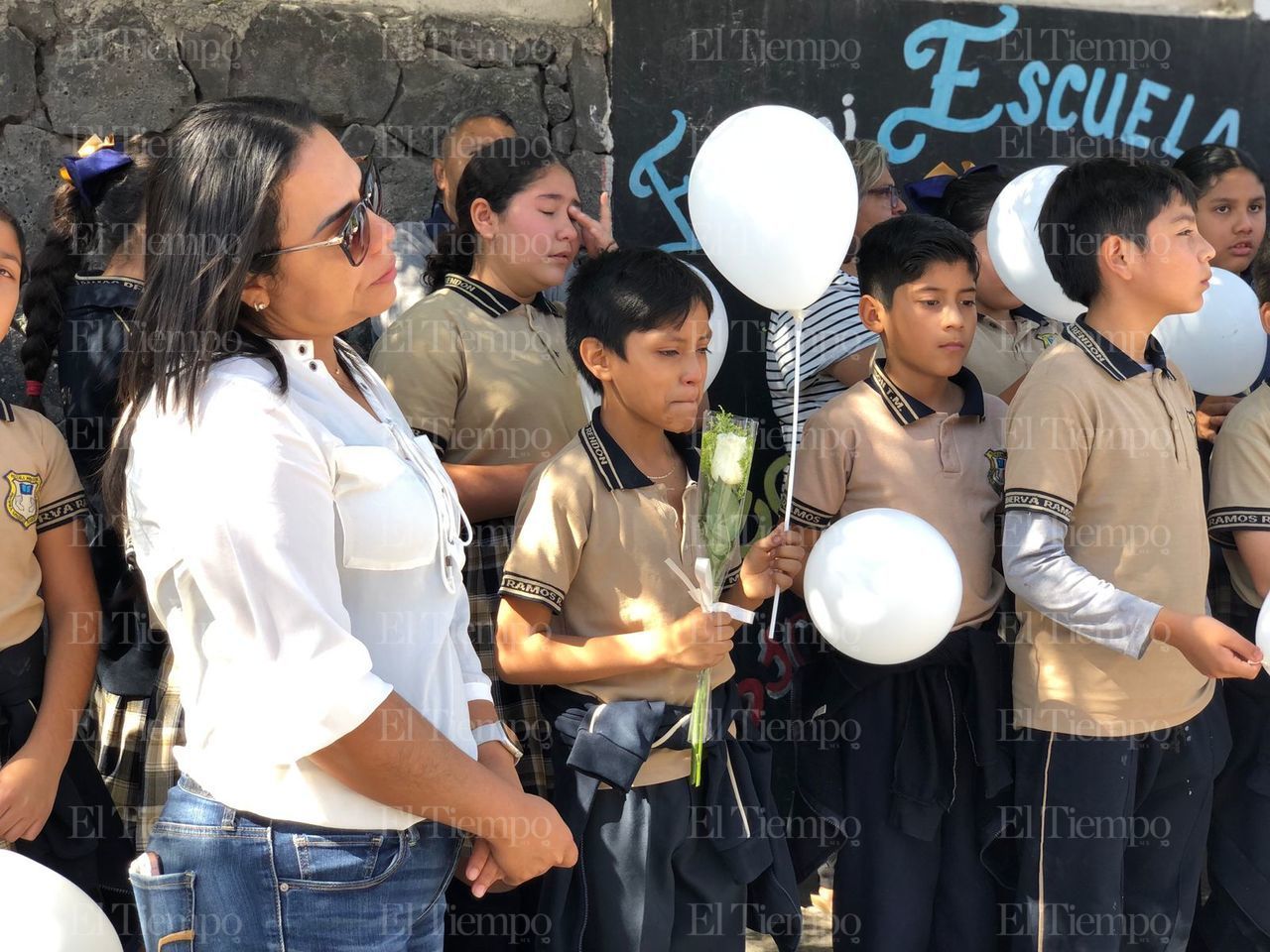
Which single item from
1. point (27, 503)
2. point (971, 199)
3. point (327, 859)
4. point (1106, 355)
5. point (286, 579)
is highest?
point (971, 199)

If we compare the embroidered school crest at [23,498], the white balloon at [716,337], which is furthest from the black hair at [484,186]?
the embroidered school crest at [23,498]

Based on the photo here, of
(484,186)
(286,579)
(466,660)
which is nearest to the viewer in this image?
(286,579)

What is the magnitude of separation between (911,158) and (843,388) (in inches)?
48.0

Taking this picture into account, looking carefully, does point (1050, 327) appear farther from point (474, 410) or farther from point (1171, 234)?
point (474, 410)

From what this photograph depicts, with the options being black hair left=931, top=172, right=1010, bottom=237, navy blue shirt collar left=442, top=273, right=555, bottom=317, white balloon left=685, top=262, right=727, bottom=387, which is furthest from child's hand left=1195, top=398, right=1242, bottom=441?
navy blue shirt collar left=442, top=273, right=555, bottom=317

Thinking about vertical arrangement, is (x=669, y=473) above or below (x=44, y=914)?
above

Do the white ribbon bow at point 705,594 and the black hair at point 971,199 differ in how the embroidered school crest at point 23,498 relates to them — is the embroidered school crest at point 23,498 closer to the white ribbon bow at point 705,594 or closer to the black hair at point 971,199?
the white ribbon bow at point 705,594

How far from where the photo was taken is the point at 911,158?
4.29 m

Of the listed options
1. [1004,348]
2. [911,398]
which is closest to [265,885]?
[911,398]

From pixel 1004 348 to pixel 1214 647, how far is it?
130 cm

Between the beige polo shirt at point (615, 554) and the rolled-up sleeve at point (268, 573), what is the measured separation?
3.50 feet

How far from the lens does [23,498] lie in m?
2.48

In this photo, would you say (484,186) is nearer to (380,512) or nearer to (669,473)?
(669,473)

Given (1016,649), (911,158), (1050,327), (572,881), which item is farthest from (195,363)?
(911,158)
